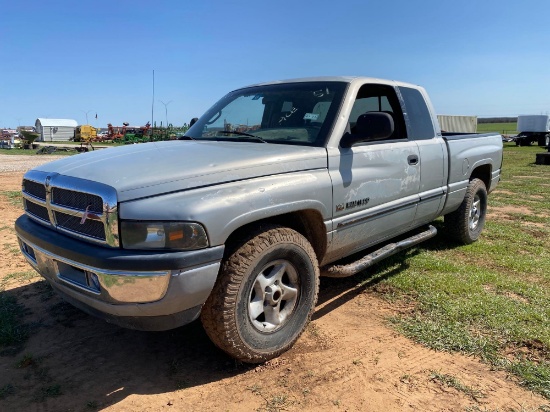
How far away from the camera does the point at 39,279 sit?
4.52 m

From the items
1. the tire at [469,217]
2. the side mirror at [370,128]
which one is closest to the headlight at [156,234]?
the side mirror at [370,128]

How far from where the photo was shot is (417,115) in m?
4.57

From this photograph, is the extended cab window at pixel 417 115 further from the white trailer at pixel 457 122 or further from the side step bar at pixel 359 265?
the white trailer at pixel 457 122

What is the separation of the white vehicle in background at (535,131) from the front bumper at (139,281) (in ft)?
129

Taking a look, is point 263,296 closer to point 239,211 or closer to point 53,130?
point 239,211

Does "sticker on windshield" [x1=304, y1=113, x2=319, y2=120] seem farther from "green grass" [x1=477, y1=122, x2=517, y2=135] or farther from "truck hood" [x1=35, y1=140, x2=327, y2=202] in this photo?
"green grass" [x1=477, y1=122, x2=517, y2=135]

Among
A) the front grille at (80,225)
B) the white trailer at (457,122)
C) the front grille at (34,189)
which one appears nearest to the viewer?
the front grille at (80,225)

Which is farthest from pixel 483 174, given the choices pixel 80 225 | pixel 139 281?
pixel 80 225

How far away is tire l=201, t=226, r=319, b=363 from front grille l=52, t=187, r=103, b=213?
31.9 inches

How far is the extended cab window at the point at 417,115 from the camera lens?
14.5 ft

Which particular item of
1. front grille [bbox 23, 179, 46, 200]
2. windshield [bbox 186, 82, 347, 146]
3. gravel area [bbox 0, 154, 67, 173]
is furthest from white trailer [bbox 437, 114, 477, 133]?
front grille [bbox 23, 179, 46, 200]

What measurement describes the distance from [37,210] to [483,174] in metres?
5.46

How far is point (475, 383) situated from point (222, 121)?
116 inches

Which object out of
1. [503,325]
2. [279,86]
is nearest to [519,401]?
[503,325]
